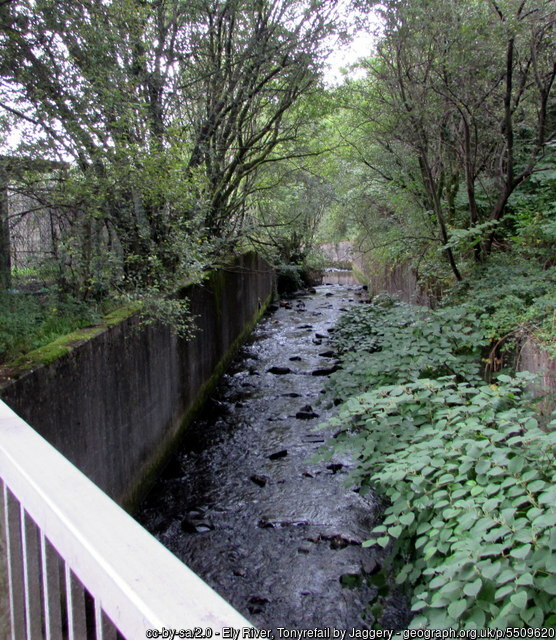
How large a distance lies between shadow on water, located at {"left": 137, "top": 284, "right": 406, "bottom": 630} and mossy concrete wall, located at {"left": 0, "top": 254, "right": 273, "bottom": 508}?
0.49 metres

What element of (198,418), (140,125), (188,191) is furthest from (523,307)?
(198,418)

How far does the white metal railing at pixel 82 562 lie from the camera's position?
67 cm

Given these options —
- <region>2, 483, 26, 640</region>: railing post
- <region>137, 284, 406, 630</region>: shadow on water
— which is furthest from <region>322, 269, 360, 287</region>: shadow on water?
<region>2, 483, 26, 640</region>: railing post

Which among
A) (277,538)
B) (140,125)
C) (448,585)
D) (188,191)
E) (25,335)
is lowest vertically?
(277,538)

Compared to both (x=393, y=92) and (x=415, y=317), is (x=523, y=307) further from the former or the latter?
(x=393, y=92)

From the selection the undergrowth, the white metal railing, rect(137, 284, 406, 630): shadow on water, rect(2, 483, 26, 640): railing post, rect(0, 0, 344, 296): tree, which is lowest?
rect(137, 284, 406, 630): shadow on water

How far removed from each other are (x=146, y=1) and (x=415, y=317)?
5.58 meters

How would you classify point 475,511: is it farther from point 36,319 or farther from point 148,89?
point 148,89

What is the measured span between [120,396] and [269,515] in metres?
2.06

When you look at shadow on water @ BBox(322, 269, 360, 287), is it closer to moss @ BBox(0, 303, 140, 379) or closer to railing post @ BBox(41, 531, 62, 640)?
moss @ BBox(0, 303, 140, 379)

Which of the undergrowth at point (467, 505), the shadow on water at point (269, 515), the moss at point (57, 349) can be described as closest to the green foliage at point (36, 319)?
the moss at point (57, 349)

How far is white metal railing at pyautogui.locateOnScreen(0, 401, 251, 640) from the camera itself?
0.67 meters

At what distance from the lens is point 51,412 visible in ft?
11.4

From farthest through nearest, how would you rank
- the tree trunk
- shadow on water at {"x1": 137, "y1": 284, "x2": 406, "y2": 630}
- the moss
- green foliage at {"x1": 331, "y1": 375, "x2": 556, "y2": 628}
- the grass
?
the tree trunk
shadow on water at {"x1": 137, "y1": 284, "x2": 406, "y2": 630}
the grass
the moss
green foliage at {"x1": 331, "y1": 375, "x2": 556, "y2": 628}
